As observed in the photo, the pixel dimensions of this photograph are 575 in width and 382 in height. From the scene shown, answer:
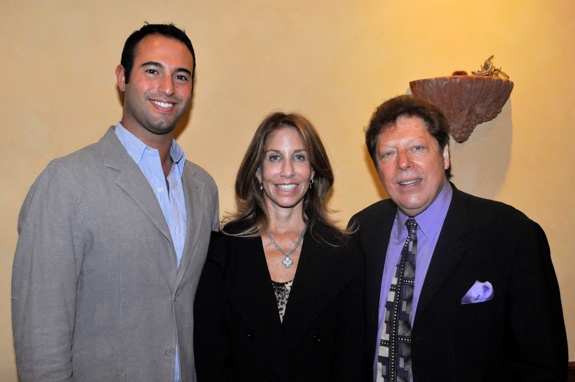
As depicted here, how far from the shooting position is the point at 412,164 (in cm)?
190

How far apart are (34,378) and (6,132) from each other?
48.8 inches

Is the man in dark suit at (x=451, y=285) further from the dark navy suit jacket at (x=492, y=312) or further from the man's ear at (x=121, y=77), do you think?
the man's ear at (x=121, y=77)

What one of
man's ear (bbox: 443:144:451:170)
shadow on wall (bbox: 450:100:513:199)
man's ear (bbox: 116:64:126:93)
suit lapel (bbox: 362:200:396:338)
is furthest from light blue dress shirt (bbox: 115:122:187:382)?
shadow on wall (bbox: 450:100:513:199)

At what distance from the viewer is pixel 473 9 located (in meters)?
2.96

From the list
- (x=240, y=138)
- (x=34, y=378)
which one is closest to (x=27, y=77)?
(x=240, y=138)

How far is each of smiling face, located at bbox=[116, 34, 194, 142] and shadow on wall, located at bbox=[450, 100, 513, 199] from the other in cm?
174

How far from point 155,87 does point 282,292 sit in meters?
0.92

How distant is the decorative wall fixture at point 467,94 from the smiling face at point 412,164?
807 mm

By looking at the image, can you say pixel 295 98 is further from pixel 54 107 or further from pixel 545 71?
pixel 545 71

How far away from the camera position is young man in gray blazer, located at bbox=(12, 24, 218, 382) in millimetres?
1589

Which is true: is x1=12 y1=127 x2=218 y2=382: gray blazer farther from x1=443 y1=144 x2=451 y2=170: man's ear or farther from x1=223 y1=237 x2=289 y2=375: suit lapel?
x1=443 y1=144 x2=451 y2=170: man's ear

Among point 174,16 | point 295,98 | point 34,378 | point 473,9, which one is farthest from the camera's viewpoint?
point 473,9

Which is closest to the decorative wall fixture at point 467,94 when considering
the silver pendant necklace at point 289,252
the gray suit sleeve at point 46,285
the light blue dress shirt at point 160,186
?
the silver pendant necklace at point 289,252

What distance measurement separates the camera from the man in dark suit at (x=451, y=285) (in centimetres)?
179
